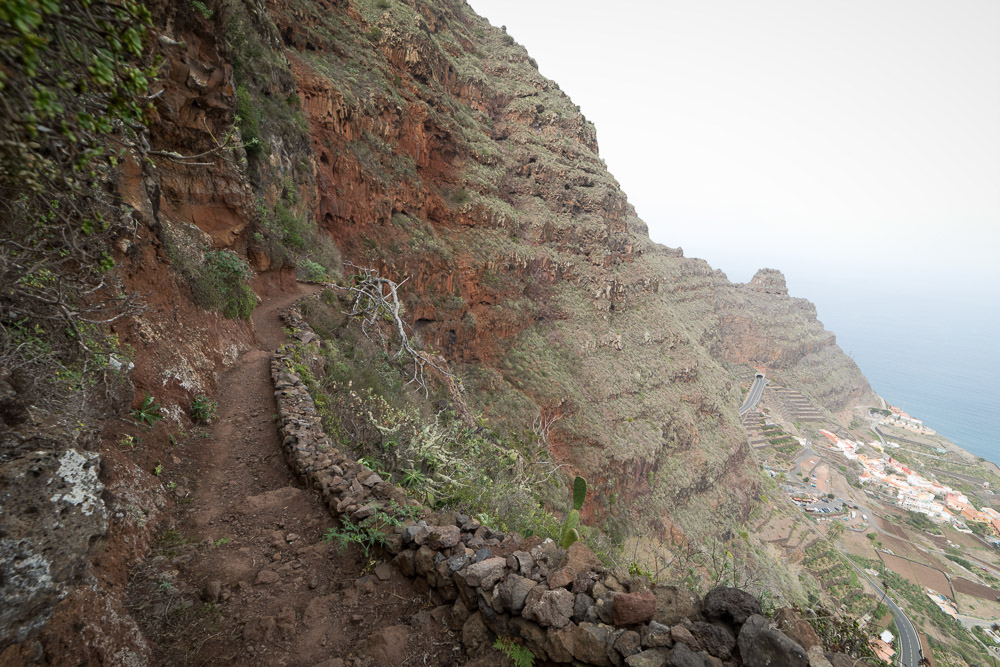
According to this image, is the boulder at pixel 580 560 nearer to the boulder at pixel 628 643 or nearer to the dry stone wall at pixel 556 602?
the dry stone wall at pixel 556 602

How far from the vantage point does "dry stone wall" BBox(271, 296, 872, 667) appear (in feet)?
7.94

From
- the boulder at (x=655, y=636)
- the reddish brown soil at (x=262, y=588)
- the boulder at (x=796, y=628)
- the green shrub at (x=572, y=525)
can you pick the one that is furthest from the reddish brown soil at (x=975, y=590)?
the reddish brown soil at (x=262, y=588)

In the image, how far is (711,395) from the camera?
35875mm

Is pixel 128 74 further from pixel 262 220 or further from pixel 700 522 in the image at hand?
pixel 700 522

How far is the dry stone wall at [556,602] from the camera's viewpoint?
2420 mm

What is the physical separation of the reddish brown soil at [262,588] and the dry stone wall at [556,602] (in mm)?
280

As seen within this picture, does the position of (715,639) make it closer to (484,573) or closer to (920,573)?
(484,573)

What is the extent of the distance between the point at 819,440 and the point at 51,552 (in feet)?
279

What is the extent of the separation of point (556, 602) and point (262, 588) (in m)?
2.58

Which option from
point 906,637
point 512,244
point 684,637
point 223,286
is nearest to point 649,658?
point 684,637

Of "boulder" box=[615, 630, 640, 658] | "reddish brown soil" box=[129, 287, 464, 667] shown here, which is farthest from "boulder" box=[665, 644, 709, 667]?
"reddish brown soil" box=[129, 287, 464, 667]

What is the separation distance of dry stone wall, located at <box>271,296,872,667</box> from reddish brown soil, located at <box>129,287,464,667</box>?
0.92ft

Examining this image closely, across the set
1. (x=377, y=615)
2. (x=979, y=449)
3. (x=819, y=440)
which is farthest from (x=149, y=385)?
(x=979, y=449)

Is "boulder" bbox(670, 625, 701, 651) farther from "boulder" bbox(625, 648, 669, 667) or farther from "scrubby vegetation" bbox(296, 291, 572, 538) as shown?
"scrubby vegetation" bbox(296, 291, 572, 538)
